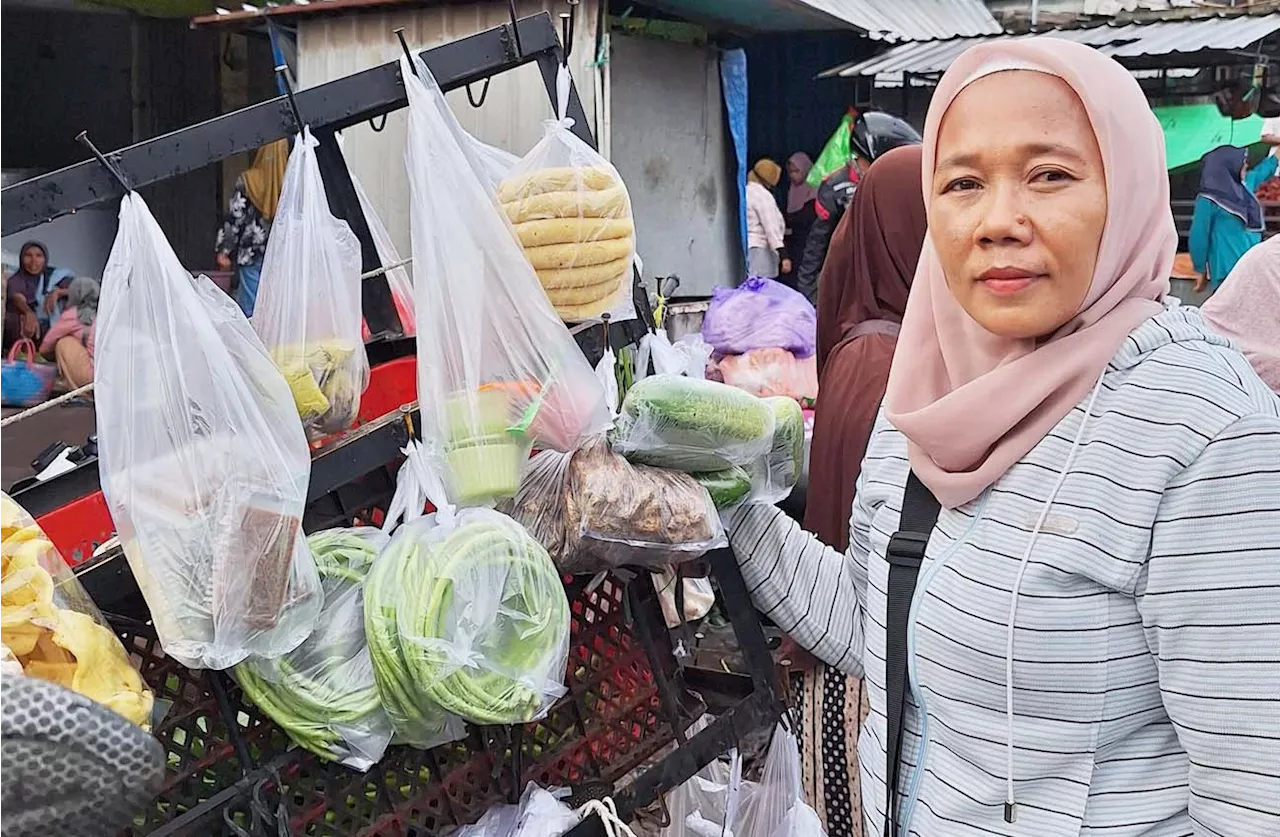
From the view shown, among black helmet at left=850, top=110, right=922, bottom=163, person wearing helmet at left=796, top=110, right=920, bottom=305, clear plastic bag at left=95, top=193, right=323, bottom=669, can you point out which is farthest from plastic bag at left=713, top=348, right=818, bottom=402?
clear plastic bag at left=95, top=193, right=323, bottom=669

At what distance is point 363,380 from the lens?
5.96 feet

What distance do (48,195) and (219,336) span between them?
270 millimetres

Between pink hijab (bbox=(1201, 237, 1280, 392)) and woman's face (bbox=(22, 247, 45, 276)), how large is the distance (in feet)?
24.0

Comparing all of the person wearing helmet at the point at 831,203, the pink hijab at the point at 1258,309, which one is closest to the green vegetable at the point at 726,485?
the pink hijab at the point at 1258,309

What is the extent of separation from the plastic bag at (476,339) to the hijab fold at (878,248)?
1.03 m

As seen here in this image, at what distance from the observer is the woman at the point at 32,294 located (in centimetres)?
757

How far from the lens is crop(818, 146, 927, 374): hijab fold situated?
8.23ft

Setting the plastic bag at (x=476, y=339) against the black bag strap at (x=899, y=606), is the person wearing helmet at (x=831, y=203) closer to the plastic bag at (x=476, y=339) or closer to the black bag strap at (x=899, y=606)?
the plastic bag at (x=476, y=339)

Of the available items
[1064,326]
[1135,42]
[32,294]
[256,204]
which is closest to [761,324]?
[256,204]

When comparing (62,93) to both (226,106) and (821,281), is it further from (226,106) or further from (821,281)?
(821,281)

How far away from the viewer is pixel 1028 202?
1176 mm

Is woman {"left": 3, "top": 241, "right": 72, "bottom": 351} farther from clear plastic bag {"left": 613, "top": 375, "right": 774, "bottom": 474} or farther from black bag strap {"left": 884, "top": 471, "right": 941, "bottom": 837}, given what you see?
black bag strap {"left": 884, "top": 471, "right": 941, "bottom": 837}

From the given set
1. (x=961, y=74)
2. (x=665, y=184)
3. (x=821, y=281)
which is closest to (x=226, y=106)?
(x=665, y=184)

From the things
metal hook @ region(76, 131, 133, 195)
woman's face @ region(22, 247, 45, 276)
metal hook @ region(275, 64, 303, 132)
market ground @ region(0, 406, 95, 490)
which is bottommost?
market ground @ region(0, 406, 95, 490)
